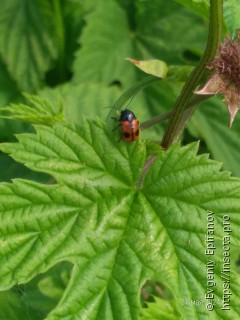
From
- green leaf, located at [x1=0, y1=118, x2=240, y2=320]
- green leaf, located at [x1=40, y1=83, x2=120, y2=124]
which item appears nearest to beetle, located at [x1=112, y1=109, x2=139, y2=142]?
green leaf, located at [x1=0, y1=118, x2=240, y2=320]

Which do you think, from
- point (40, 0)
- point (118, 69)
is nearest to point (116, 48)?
point (118, 69)

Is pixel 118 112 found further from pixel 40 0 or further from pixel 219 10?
pixel 40 0

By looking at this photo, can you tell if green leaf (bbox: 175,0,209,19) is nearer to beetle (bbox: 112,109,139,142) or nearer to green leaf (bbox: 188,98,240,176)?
beetle (bbox: 112,109,139,142)

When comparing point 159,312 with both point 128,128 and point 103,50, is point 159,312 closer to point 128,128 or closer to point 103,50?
point 128,128

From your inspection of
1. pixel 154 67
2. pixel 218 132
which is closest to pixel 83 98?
pixel 218 132

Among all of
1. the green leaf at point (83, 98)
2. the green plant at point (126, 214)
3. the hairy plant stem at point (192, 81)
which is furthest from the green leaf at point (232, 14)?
the green leaf at point (83, 98)

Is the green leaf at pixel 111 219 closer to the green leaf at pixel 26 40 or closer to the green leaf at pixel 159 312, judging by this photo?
the green leaf at pixel 159 312
